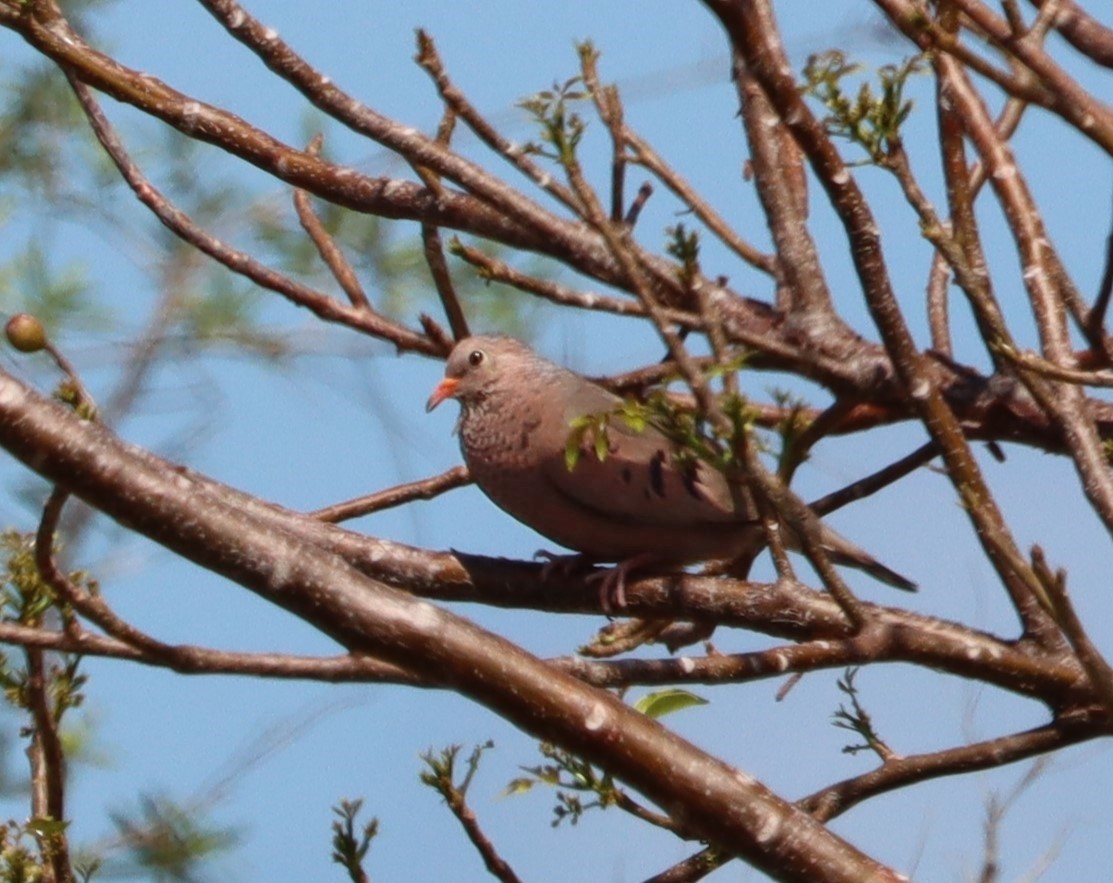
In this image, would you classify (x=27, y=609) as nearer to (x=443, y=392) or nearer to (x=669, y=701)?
(x=669, y=701)

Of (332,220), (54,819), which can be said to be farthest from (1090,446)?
(332,220)

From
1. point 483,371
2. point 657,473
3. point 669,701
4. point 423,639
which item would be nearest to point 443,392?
A: point 483,371

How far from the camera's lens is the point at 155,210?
3.77m

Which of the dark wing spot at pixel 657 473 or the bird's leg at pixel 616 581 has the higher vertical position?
the dark wing spot at pixel 657 473

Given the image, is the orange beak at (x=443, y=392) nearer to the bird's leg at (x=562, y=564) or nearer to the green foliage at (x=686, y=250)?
Answer: the bird's leg at (x=562, y=564)

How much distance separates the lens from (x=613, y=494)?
4203 mm

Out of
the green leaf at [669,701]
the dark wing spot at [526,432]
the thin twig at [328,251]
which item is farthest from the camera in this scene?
the dark wing spot at [526,432]

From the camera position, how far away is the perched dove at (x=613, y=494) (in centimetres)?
420

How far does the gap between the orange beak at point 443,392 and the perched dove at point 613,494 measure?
0.31 m

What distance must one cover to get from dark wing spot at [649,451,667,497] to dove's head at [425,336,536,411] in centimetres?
65

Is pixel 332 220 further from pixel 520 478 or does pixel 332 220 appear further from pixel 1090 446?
A: pixel 1090 446

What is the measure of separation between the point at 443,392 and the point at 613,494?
0.90 m

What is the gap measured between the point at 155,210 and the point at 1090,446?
1997 millimetres

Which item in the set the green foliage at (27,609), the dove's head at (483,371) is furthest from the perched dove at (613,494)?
the green foliage at (27,609)
